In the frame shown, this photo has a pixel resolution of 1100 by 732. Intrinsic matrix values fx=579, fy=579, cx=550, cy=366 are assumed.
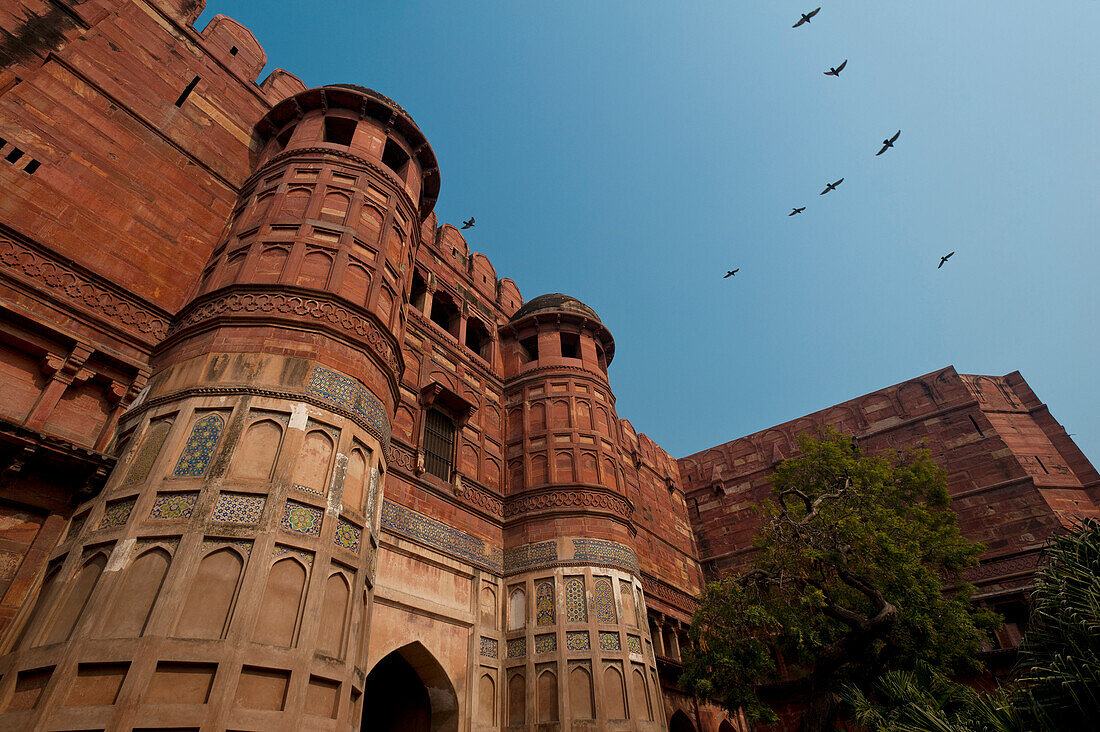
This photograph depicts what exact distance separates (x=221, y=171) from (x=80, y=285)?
4.29 meters

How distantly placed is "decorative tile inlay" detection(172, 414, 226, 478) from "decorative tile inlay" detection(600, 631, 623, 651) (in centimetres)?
771

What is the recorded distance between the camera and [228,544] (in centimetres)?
624

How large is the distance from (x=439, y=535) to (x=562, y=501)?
298cm

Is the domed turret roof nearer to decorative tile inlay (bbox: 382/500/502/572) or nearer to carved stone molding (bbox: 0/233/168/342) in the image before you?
decorative tile inlay (bbox: 382/500/502/572)

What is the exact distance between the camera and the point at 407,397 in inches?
492

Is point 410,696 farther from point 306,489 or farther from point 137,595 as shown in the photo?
point 137,595

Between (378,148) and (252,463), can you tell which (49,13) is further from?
(252,463)

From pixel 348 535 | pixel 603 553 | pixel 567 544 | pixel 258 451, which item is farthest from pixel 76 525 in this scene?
pixel 603 553


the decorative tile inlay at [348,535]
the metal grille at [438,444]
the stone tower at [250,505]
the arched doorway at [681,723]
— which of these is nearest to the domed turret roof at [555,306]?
the metal grille at [438,444]

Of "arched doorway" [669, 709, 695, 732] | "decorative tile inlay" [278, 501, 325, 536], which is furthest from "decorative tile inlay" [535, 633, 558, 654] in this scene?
"arched doorway" [669, 709, 695, 732]

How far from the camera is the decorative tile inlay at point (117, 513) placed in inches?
250

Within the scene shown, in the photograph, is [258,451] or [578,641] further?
[578,641]

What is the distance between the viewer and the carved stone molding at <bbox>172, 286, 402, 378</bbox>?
844 centimetres

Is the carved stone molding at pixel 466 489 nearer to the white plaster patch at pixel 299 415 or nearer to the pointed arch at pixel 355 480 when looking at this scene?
the pointed arch at pixel 355 480
